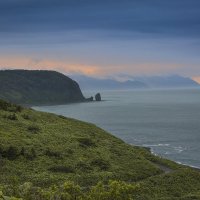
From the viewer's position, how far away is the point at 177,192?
4591 cm

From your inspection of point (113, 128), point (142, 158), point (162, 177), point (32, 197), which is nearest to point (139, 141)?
point (113, 128)

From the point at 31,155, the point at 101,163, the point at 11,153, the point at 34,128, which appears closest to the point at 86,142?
the point at 34,128

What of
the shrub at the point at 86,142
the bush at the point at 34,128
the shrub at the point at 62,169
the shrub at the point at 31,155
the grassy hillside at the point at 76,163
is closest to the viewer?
the grassy hillside at the point at 76,163

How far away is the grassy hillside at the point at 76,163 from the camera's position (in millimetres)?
45469

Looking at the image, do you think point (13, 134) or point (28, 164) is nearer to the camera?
point (28, 164)

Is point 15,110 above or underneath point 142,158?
above

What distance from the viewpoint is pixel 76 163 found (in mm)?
52438

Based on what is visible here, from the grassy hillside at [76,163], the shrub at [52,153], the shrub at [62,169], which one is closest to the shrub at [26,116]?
the grassy hillside at [76,163]

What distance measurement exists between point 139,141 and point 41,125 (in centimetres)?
6521

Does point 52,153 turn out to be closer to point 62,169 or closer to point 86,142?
point 62,169

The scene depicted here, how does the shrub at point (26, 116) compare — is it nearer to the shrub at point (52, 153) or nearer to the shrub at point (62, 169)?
the shrub at point (52, 153)

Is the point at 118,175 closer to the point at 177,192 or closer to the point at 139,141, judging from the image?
the point at 177,192

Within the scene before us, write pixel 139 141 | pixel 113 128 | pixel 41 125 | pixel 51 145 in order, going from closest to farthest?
pixel 51 145 < pixel 41 125 < pixel 139 141 < pixel 113 128

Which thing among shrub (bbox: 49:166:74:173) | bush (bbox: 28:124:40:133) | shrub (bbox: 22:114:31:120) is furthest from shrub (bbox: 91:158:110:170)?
shrub (bbox: 22:114:31:120)
